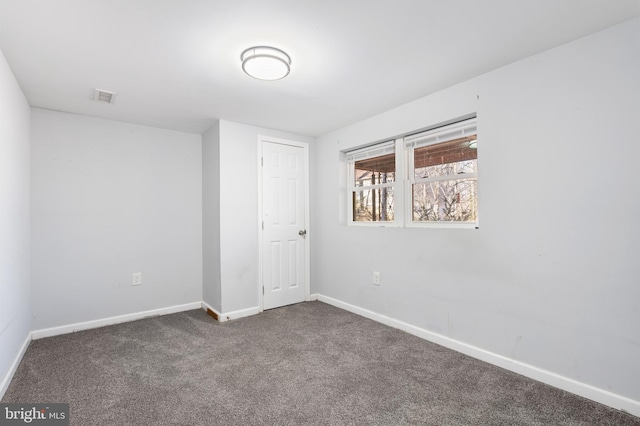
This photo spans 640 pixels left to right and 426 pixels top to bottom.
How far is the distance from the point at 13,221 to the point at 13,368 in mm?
1077

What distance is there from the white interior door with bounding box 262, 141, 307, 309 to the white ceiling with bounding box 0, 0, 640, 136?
1.06 metres

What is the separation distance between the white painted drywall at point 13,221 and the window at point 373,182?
3102 mm

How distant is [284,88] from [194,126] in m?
1.55

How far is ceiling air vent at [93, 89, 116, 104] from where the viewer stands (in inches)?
102

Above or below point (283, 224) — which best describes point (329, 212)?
above

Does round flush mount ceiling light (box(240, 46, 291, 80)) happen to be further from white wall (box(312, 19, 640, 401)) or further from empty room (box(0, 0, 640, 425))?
white wall (box(312, 19, 640, 401))

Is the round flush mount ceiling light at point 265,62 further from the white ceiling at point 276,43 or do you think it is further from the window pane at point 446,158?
the window pane at point 446,158

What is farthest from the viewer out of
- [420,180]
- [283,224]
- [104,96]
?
[283,224]

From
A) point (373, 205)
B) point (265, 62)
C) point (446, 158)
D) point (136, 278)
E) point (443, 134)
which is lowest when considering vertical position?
point (136, 278)

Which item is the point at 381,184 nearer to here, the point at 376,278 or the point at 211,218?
the point at 376,278

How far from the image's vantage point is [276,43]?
1922mm

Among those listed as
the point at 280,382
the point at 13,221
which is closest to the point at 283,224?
the point at 280,382

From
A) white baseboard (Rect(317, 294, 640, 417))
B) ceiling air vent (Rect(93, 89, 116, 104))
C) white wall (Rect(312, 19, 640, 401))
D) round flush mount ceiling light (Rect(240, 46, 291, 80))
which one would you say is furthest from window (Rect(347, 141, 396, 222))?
ceiling air vent (Rect(93, 89, 116, 104))

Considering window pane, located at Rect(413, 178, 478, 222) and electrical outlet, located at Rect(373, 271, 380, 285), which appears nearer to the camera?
window pane, located at Rect(413, 178, 478, 222)
